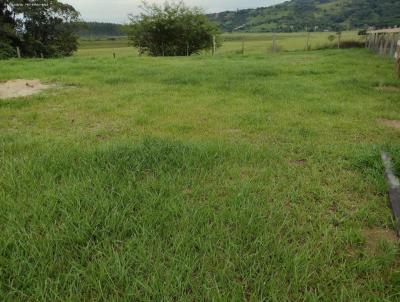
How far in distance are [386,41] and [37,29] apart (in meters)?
32.9

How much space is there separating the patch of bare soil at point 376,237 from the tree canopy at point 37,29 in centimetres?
Result: 2884

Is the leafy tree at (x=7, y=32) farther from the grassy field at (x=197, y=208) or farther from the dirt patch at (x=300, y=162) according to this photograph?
the dirt patch at (x=300, y=162)

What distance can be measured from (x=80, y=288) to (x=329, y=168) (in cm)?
247

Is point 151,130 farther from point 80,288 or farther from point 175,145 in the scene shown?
point 80,288

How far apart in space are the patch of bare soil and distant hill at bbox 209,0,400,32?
8538 cm

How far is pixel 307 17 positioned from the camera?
357 feet

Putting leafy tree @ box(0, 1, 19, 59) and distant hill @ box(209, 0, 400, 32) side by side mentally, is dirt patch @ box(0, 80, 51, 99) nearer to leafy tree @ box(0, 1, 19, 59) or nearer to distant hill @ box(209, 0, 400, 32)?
leafy tree @ box(0, 1, 19, 59)

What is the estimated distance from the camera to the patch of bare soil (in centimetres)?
187

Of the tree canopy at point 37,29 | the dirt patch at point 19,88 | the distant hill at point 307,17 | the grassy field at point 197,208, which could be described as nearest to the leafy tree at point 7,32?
the tree canopy at point 37,29

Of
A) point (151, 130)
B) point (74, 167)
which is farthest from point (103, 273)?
point (151, 130)

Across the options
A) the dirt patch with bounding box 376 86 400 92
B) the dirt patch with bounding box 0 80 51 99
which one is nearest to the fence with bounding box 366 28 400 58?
the dirt patch with bounding box 376 86 400 92

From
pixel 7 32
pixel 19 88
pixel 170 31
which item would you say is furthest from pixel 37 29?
pixel 19 88

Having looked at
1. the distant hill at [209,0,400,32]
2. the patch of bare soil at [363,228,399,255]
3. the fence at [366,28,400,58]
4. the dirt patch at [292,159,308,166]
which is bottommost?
the patch of bare soil at [363,228,399,255]

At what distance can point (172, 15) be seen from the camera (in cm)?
2461
